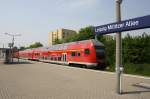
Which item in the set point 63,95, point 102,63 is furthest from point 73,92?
point 102,63

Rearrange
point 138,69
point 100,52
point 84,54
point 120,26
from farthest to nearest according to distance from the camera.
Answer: point 84,54
point 100,52
point 138,69
point 120,26

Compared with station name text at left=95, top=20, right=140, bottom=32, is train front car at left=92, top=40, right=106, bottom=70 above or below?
below

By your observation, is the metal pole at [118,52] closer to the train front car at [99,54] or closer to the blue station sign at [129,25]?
the blue station sign at [129,25]

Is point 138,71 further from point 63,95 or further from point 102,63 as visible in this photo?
point 63,95

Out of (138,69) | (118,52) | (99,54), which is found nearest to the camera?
(118,52)

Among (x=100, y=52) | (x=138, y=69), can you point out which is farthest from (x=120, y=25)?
(x=100, y=52)

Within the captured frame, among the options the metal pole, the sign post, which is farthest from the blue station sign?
the metal pole

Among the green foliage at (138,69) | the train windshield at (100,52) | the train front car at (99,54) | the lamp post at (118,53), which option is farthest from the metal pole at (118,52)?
the train windshield at (100,52)

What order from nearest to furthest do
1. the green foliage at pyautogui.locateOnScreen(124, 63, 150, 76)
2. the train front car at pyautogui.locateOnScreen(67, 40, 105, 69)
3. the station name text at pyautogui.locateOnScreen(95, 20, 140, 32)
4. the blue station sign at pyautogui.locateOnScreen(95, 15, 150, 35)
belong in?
the blue station sign at pyautogui.locateOnScreen(95, 15, 150, 35), the station name text at pyautogui.locateOnScreen(95, 20, 140, 32), the green foliage at pyautogui.locateOnScreen(124, 63, 150, 76), the train front car at pyautogui.locateOnScreen(67, 40, 105, 69)

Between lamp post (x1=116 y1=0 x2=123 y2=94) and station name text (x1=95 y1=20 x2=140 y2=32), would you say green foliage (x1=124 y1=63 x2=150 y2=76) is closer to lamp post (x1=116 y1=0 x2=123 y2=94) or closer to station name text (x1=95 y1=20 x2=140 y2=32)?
station name text (x1=95 y1=20 x2=140 y2=32)

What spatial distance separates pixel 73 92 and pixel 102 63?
15.7 meters

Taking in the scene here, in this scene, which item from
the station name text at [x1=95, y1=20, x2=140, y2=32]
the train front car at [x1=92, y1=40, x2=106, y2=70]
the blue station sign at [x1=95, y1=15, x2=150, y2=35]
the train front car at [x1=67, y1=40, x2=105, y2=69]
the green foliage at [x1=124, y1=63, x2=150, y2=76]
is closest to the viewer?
the blue station sign at [x1=95, y1=15, x2=150, y2=35]

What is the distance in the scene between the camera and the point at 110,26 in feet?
36.5

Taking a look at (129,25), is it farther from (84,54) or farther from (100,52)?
(84,54)
